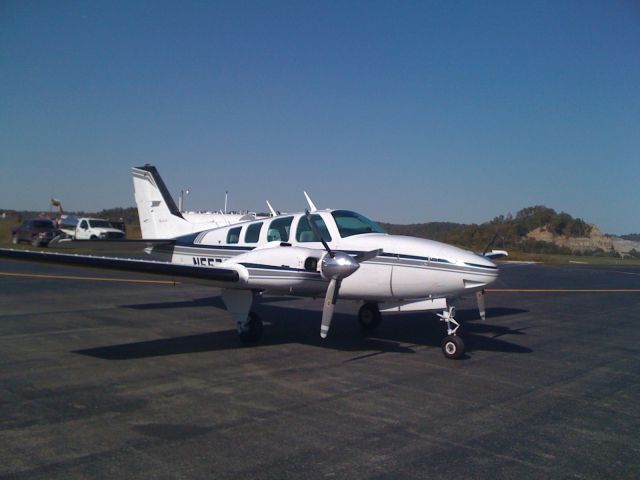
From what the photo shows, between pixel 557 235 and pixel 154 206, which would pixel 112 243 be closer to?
pixel 154 206

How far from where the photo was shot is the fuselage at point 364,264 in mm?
9094

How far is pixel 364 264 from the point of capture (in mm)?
9758

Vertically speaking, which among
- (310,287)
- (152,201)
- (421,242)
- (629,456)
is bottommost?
(629,456)

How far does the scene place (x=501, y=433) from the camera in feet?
18.9

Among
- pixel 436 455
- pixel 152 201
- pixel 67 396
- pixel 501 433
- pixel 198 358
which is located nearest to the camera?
pixel 436 455

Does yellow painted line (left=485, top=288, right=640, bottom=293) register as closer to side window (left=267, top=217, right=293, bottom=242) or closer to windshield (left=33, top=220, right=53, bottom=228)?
side window (left=267, top=217, right=293, bottom=242)

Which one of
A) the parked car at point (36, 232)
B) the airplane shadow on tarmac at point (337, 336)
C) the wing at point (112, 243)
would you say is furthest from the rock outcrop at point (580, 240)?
the wing at point (112, 243)

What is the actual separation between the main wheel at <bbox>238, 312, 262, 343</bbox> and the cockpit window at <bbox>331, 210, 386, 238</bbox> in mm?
2387

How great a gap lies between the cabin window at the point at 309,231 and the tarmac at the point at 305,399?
2073 millimetres

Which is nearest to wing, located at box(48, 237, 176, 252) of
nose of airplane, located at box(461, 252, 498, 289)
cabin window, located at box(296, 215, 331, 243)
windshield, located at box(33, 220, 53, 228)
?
cabin window, located at box(296, 215, 331, 243)

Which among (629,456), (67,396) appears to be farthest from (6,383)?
(629,456)

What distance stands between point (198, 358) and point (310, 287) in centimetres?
237

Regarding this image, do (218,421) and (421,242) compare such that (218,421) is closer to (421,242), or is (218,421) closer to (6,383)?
(6,383)

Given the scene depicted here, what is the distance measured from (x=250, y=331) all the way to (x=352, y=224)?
2885mm
